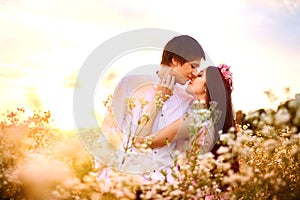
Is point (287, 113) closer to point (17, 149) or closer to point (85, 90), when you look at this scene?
point (85, 90)

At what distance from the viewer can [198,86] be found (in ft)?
16.8

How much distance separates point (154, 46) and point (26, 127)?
2.38 meters

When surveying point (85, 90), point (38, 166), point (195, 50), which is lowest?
point (38, 166)

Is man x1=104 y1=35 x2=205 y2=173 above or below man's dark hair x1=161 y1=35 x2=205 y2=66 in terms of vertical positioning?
below

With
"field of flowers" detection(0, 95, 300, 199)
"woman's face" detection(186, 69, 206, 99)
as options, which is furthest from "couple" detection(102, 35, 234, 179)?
"field of flowers" detection(0, 95, 300, 199)

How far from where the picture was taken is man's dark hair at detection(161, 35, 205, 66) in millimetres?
4664

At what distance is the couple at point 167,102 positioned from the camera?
13.7ft

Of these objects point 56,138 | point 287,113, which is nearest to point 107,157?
point 287,113

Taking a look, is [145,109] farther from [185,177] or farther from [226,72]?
[226,72]

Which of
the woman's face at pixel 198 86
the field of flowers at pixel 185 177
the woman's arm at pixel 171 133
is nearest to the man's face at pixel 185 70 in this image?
the woman's face at pixel 198 86

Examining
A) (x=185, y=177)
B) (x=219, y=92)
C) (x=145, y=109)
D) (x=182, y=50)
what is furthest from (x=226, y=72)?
(x=185, y=177)

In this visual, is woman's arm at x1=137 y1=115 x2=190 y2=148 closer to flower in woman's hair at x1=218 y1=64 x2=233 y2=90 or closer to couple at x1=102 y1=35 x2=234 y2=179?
couple at x1=102 y1=35 x2=234 y2=179

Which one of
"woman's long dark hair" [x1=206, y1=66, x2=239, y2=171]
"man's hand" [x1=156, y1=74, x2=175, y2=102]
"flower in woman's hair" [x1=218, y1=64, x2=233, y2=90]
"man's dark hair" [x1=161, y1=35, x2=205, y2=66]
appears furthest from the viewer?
"flower in woman's hair" [x1=218, y1=64, x2=233, y2=90]

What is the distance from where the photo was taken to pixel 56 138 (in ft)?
20.7
